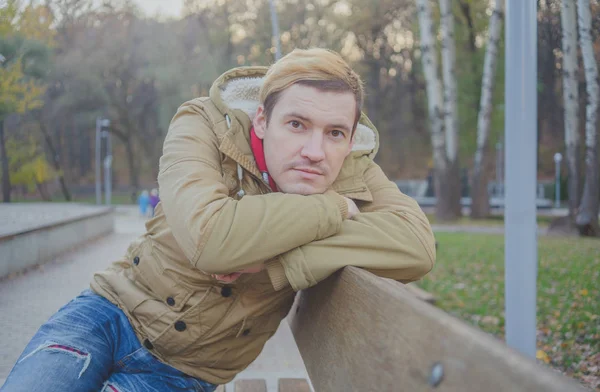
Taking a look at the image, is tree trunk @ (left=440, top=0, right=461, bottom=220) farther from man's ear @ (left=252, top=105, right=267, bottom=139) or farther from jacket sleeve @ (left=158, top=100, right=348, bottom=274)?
jacket sleeve @ (left=158, top=100, right=348, bottom=274)

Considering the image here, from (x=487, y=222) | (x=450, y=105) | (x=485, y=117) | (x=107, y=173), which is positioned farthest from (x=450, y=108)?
(x=107, y=173)

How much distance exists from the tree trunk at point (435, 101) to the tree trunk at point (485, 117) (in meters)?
1.22

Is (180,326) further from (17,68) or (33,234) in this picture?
(33,234)

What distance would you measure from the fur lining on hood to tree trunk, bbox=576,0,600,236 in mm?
2009

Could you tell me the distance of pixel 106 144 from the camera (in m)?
35.6

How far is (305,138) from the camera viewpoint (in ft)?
6.89

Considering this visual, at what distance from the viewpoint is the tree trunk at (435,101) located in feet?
61.3

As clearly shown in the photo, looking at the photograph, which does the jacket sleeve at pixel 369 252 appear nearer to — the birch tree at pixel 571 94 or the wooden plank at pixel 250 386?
the wooden plank at pixel 250 386

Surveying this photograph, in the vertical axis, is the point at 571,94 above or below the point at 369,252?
above

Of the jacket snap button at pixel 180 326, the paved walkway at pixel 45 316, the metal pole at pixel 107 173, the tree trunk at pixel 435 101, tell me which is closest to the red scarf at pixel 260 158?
the jacket snap button at pixel 180 326

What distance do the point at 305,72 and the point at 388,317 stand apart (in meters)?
0.96

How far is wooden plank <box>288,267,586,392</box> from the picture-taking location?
92 cm

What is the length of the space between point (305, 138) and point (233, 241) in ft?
1.46

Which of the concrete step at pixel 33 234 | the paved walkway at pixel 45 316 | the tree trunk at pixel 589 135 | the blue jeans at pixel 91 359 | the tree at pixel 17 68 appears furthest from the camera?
the tree trunk at pixel 589 135
